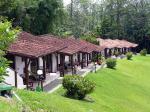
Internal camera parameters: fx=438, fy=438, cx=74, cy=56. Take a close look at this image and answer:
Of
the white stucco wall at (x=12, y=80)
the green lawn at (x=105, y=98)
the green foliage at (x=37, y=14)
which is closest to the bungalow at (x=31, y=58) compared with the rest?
the white stucco wall at (x=12, y=80)

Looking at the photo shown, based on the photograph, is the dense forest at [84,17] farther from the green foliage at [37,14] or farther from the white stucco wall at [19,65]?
the white stucco wall at [19,65]

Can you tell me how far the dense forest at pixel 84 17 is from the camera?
5700cm

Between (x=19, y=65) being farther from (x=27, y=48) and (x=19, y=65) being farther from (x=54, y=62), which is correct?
(x=54, y=62)

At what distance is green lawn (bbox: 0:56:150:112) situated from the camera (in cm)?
2061

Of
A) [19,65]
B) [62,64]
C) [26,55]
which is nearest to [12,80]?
[26,55]

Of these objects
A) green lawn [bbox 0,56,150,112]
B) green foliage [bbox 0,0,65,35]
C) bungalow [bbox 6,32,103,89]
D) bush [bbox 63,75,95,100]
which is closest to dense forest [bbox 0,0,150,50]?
green foliage [bbox 0,0,65,35]

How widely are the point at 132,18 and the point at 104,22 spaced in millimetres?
7412

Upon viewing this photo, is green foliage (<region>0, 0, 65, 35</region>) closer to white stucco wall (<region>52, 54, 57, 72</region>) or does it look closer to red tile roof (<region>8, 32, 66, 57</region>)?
white stucco wall (<region>52, 54, 57, 72</region>)

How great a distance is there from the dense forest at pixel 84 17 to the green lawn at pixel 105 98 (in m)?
14.9

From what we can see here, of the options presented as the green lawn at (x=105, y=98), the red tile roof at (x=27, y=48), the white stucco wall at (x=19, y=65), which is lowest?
the green lawn at (x=105, y=98)

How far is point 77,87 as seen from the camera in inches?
1077

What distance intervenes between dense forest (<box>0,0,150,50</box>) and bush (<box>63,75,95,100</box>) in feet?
72.5

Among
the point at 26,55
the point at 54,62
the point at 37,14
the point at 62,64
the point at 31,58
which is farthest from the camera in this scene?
the point at 37,14

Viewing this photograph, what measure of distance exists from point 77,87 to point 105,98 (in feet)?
15.3
